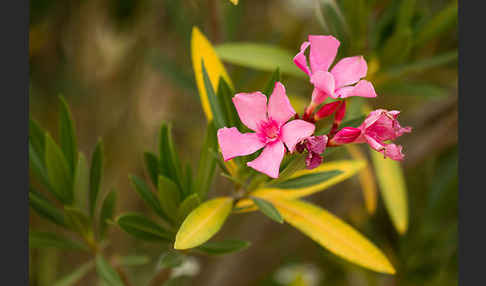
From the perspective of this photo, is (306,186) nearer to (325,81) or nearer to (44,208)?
(325,81)

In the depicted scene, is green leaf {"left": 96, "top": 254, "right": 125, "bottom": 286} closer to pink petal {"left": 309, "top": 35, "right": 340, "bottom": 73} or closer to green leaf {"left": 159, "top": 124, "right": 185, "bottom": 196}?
green leaf {"left": 159, "top": 124, "right": 185, "bottom": 196}

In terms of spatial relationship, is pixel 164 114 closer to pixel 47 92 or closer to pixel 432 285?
pixel 47 92

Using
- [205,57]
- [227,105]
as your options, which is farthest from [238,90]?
[227,105]

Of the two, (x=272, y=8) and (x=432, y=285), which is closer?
(x=432, y=285)

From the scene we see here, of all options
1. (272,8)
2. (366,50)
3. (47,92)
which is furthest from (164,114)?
(366,50)

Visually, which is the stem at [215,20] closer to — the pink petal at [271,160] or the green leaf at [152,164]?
the green leaf at [152,164]

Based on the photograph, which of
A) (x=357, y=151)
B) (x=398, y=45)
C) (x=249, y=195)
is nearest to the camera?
(x=249, y=195)

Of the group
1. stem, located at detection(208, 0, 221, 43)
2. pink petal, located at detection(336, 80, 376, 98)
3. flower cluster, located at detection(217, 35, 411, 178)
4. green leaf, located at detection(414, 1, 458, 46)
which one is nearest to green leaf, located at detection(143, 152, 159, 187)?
flower cluster, located at detection(217, 35, 411, 178)
